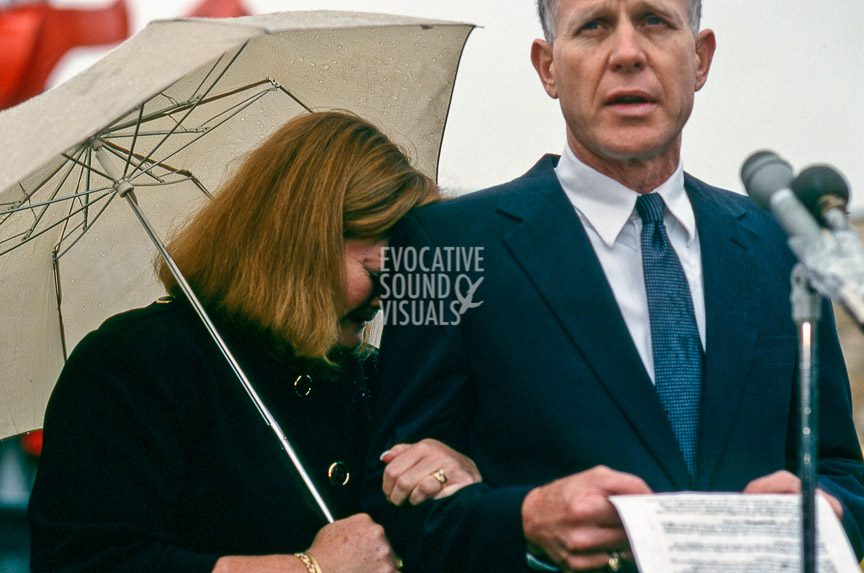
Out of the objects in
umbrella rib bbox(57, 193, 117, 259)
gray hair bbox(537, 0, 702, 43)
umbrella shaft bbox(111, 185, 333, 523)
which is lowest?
umbrella shaft bbox(111, 185, 333, 523)

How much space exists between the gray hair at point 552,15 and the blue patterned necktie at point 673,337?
0.39m

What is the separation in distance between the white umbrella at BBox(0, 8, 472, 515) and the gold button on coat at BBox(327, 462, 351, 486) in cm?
61

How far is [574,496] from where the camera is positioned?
1.64m

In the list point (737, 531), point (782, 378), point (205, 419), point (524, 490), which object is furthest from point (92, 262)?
point (737, 531)

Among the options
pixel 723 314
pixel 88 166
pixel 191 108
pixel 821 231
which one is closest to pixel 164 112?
pixel 191 108

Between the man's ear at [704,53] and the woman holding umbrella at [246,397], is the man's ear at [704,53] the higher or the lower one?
the higher one

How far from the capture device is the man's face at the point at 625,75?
204cm

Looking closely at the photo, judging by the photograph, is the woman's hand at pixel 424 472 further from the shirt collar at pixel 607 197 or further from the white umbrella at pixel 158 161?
the white umbrella at pixel 158 161

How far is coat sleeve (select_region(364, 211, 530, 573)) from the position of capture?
181 centimetres

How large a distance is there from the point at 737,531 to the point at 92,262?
191 cm

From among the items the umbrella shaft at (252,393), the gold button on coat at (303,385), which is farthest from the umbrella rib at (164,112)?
the gold button on coat at (303,385)

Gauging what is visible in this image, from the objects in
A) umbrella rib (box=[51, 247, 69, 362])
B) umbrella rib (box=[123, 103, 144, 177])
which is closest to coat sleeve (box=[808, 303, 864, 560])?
umbrella rib (box=[123, 103, 144, 177])

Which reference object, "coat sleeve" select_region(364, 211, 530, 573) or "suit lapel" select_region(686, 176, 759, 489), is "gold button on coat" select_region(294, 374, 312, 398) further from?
"suit lapel" select_region(686, 176, 759, 489)

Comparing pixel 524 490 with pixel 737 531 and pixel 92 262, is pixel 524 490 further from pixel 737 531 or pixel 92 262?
pixel 92 262
